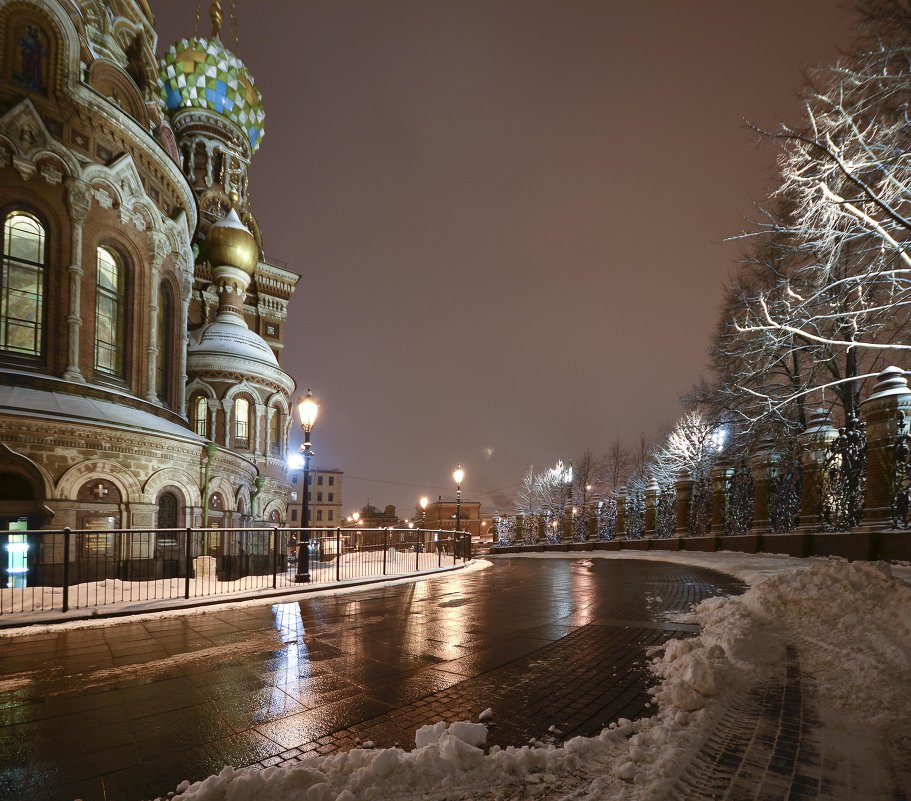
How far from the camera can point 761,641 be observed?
540 centimetres

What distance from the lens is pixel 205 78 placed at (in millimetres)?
49344

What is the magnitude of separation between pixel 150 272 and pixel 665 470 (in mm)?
37060

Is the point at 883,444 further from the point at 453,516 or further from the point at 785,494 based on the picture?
the point at 453,516

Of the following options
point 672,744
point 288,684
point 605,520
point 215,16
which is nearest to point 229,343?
point 605,520

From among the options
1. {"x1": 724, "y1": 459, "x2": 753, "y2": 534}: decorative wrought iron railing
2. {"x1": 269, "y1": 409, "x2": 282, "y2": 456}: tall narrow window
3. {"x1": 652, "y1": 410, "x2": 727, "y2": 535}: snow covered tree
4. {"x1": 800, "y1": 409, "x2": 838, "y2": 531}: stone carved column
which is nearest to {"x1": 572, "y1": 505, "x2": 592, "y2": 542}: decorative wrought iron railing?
{"x1": 652, "y1": 410, "x2": 727, "y2": 535}: snow covered tree

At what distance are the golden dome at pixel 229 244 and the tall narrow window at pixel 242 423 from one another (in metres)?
12.7

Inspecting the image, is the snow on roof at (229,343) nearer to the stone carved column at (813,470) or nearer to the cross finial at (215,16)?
the stone carved column at (813,470)

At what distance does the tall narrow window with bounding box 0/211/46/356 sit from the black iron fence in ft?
25.9

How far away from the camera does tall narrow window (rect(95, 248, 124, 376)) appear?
20.8 meters

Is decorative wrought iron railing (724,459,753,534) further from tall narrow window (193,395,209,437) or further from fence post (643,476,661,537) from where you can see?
tall narrow window (193,395,209,437)

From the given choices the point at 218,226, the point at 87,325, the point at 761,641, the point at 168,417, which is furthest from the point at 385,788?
the point at 218,226

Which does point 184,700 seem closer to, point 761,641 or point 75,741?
point 75,741

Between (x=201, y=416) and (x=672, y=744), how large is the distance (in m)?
35.8

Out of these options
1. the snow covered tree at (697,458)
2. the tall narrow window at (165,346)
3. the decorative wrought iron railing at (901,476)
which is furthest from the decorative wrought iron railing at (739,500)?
the tall narrow window at (165,346)
